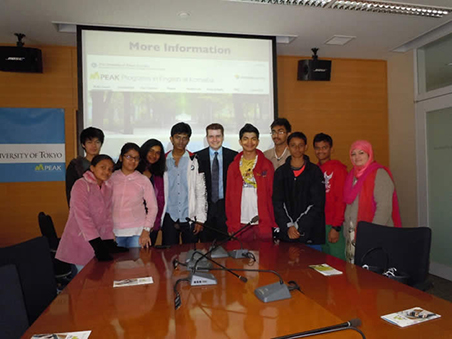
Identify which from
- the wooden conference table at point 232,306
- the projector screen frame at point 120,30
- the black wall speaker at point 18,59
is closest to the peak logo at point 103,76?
the projector screen frame at point 120,30

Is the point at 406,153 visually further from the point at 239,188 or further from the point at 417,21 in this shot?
the point at 239,188

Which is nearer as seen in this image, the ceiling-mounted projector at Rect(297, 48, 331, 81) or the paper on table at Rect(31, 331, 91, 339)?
the paper on table at Rect(31, 331, 91, 339)

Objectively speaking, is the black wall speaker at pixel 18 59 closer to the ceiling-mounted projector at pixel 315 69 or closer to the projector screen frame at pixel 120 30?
the projector screen frame at pixel 120 30

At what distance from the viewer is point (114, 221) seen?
261 centimetres

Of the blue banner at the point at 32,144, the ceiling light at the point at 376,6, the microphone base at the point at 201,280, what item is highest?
the ceiling light at the point at 376,6

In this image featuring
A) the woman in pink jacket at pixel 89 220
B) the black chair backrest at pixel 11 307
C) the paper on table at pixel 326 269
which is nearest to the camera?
the black chair backrest at pixel 11 307

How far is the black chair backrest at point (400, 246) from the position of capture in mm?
1948

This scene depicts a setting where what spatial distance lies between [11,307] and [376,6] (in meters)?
4.09

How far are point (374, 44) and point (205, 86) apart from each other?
253 centimetres

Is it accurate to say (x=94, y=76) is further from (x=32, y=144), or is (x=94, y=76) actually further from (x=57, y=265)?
(x=57, y=265)

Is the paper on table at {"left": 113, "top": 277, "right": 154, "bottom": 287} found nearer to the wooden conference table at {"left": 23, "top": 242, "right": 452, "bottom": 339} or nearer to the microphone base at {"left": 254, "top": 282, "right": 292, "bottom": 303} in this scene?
the wooden conference table at {"left": 23, "top": 242, "right": 452, "bottom": 339}

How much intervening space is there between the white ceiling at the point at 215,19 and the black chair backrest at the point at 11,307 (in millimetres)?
3104

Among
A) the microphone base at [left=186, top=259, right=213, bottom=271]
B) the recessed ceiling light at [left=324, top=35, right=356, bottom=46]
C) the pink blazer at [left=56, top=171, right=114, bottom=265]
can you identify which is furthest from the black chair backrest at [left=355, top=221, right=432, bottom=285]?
the recessed ceiling light at [left=324, top=35, right=356, bottom=46]

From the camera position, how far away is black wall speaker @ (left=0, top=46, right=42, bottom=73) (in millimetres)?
4219
